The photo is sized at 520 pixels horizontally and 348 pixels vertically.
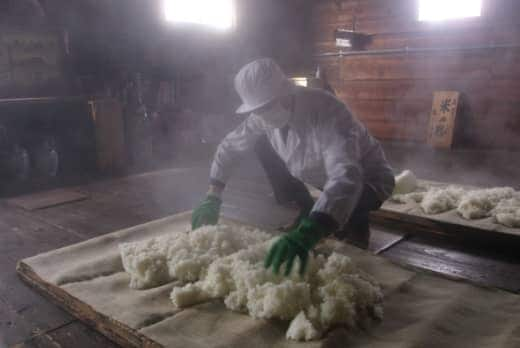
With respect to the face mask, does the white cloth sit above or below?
below

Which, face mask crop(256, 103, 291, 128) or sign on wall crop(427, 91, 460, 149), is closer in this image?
face mask crop(256, 103, 291, 128)

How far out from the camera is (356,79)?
286 inches

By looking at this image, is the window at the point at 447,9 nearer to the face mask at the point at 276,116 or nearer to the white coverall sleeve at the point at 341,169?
the white coverall sleeve at the point at 341,169

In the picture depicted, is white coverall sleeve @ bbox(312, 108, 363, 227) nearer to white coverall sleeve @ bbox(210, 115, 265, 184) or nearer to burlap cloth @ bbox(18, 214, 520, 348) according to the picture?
burlap cloth @ bbox(18, 214, 520, 348)

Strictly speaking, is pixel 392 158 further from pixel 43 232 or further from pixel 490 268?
pixel 43 232

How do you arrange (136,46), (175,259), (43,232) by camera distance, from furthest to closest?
(136,46), (43,232), (175,259)

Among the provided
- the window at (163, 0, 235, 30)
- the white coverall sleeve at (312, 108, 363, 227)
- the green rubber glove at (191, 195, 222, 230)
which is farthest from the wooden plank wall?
the green rubber glove at (191, 195, 222, 230)

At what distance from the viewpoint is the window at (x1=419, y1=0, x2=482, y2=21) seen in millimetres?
5898

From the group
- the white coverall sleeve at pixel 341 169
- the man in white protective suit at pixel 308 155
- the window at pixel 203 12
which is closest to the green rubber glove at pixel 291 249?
the man in white protective suit at pixel 308 155

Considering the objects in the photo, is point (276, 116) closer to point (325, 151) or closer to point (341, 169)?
point (325, 151)

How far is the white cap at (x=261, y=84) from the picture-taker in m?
2.00

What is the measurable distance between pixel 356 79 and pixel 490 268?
217 inches

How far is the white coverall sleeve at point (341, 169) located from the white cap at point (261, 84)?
0.30 m

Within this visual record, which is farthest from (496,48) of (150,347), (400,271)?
(150,347)
